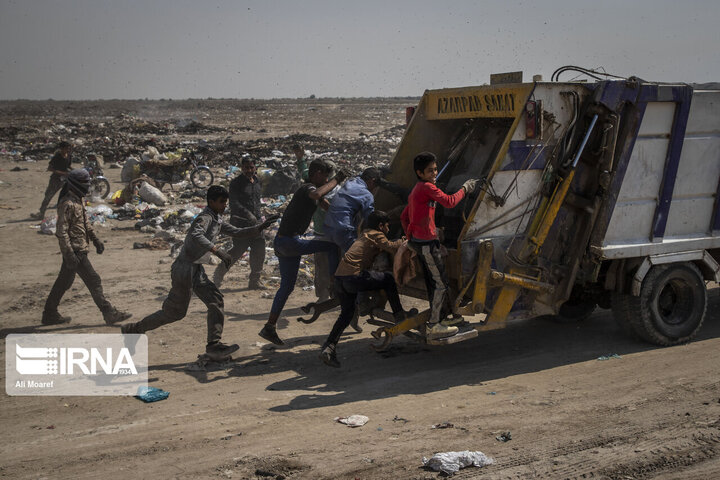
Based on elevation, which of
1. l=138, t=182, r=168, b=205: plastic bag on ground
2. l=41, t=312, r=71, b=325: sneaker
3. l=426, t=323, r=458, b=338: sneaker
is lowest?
l=41, t=312, r=71, b=325: sneaker

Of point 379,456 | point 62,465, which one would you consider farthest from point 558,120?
point 62,465

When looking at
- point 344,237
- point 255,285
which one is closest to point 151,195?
point 255,285

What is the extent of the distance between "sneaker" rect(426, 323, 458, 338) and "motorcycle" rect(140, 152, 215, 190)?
10.7 meters

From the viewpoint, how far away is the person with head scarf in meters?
6.75

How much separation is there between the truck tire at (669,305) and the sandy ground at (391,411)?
169 mm

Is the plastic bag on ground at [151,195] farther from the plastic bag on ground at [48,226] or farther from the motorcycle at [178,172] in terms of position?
the plastic bag on ground at [48,226]

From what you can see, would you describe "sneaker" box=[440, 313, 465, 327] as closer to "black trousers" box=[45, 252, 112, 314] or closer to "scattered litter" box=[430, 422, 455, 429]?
"scattered litter" box=[430, 422, 455, 429]

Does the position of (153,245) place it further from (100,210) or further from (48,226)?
(100,210)

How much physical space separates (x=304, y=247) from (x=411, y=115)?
1.82 meters

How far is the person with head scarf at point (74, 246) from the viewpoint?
22.1 feet

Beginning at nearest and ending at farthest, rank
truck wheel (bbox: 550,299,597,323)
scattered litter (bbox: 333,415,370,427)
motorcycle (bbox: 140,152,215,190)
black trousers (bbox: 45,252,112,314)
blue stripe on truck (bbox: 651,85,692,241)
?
scattered litter (bbox: 333,415,370,427)
blue stripe on truck (bbox: 651,85,692,241)
truck wheel (bbox: 550,299,597,323)
black trousers (bbox: 45,252,112,314)
motorcycle (bbox: 140,152,215,190)

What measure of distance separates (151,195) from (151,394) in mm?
8778

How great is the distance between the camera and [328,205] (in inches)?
245

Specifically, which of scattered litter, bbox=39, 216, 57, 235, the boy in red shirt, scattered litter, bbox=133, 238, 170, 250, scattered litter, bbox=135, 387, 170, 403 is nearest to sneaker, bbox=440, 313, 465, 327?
the boy in red shirt
